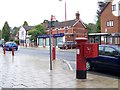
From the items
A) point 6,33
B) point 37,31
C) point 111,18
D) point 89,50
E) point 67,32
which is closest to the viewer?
point 89,50

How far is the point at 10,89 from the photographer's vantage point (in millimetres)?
8062

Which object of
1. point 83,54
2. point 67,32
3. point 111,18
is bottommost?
point 83,54

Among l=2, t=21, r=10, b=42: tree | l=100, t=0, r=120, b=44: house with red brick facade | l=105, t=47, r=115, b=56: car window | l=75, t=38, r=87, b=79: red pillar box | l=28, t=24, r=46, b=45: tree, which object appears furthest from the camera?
l=2, t=21, r=10, b=42: tree

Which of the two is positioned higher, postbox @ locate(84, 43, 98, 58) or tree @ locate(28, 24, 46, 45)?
tree @ locate(28, 24, 46, 45)

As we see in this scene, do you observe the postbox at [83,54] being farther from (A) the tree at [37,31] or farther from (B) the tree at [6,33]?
(B) the tree at [6,33]

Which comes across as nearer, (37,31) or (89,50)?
(89,50)

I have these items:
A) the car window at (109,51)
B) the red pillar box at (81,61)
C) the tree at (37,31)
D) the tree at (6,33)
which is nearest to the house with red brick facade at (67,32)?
the tree at (37,31)

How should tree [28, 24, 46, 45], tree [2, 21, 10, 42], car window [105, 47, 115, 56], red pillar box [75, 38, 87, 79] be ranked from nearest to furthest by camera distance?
red pillar box [75, 38, 87, 79]
car window [105, 47, 115, 56]
tree [28, 24, 46, 45]
tree [2, 21, 10, 42]

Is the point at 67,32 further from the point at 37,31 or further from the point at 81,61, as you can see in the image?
the point at 81,61

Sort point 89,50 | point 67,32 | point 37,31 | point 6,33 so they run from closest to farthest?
point 89,50 < point 67,32 < point 37,31 < point 6,33

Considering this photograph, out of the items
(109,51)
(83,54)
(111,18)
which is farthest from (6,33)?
(83,54)

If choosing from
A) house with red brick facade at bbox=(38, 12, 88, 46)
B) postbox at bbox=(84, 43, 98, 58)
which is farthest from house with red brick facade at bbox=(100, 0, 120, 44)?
postbox at bbox=(84, 43, 98, 58)

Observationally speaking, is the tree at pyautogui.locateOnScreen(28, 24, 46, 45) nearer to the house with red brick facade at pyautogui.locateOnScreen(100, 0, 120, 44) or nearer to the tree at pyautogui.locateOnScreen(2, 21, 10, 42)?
the house with red brick facade at pyautogui.locateOnScreen(100, 0, 120, 44)

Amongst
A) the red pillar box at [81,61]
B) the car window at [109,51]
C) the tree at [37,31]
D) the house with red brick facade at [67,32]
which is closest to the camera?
the red pillar box at [81,61]
